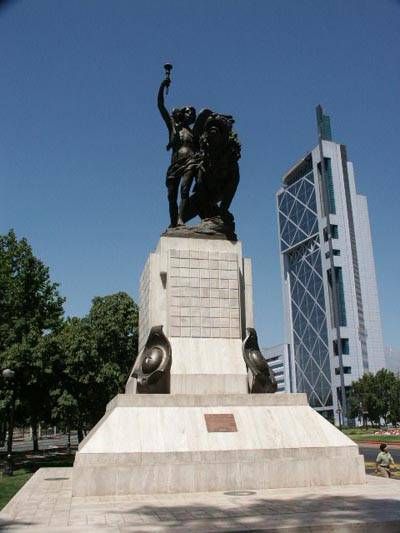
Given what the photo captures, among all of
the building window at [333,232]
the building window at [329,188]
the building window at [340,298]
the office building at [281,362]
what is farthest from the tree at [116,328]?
the office building at [281,362]

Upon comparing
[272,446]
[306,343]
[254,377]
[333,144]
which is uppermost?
[333,144]

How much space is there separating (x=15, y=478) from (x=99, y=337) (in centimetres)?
1335

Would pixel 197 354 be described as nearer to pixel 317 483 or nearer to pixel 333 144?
pixel 317 483

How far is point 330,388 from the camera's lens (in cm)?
11694

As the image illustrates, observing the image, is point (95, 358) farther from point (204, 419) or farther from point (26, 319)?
point (204, 419)

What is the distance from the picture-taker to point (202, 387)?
12906 millimetres

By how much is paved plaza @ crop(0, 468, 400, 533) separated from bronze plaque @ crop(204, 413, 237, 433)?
4.93 ft

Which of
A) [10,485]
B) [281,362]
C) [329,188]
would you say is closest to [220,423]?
[10,485]

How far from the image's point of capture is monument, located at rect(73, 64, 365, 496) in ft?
33.2

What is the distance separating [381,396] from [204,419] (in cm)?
6468

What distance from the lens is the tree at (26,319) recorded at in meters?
21.6

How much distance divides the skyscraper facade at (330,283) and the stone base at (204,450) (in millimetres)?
104123

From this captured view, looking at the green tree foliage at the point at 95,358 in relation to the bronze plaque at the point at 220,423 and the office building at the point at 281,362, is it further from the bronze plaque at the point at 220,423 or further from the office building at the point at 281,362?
the office building at the point at 281,362

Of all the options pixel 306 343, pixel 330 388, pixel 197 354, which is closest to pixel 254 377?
pixel 197 354
